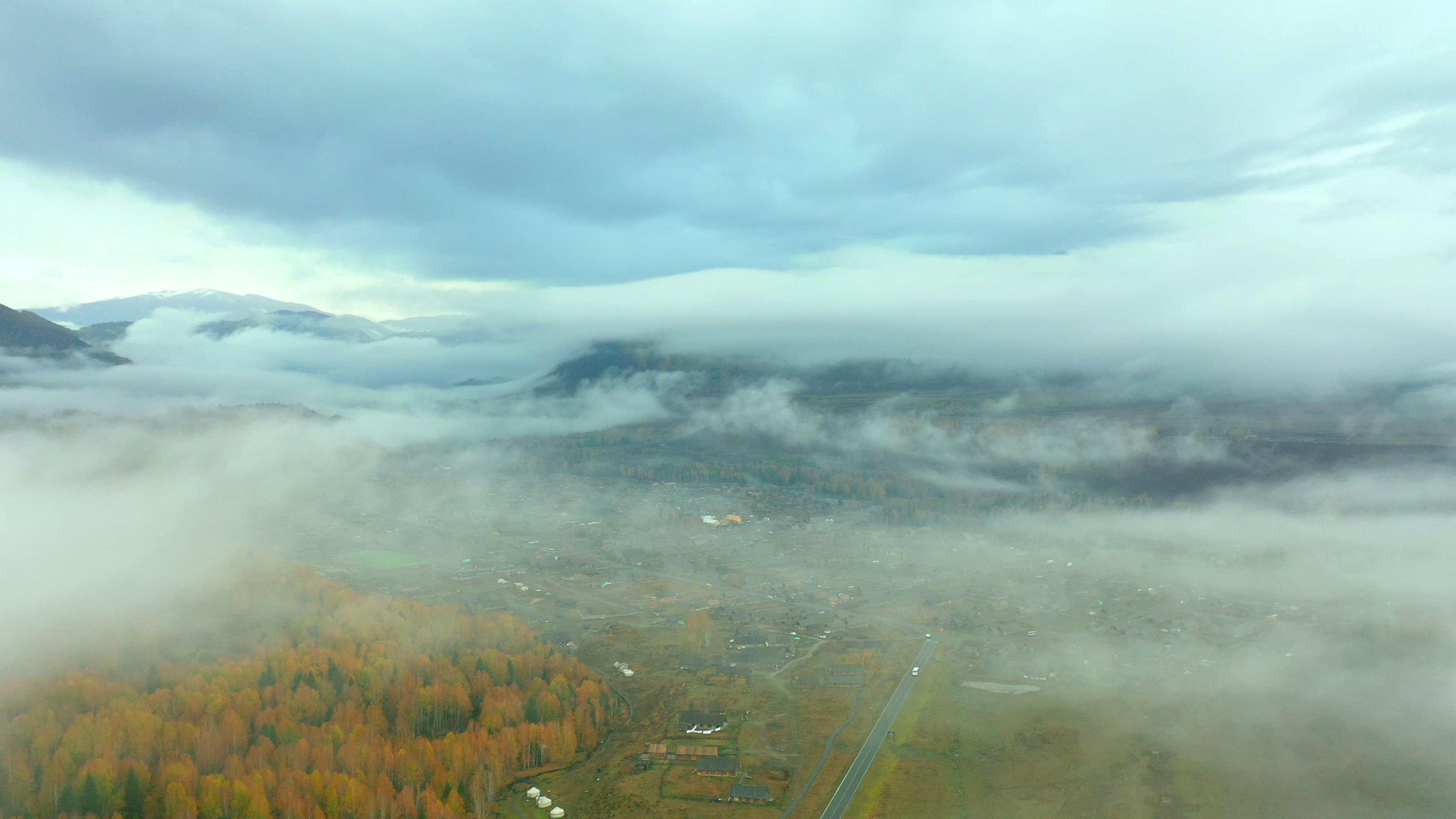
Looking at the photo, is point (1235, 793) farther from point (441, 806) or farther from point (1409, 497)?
point (1409, 497)

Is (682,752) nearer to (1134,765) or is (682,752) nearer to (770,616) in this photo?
(1134,765)

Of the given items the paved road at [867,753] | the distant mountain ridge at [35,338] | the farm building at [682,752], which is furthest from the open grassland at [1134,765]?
the distant mountain ridge at [35,338]

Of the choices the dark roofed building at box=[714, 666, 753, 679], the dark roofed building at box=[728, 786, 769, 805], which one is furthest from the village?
the dark roofed building at box=[714, 666, 753, 679]

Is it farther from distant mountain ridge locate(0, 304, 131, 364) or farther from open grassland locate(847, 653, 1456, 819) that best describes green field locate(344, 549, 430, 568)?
distant mountain ridge locate(0, 304, 131, 364)

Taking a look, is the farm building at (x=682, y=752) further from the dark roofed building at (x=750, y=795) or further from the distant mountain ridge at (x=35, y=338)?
the distant mountain ridge at (x=35, y=338)

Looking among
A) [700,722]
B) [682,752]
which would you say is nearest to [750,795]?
[682,752]

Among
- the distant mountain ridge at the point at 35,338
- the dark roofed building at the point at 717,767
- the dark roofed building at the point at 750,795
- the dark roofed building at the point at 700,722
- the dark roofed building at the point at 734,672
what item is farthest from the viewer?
the distant mountain ridge at the point at 35,338
